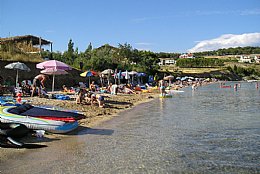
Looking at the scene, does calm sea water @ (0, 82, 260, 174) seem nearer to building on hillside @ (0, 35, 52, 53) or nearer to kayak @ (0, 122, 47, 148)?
kayak @ (0, 122, 47, 148)

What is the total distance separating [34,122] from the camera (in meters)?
8.15

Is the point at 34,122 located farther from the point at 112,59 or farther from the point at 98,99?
the point at 112,59

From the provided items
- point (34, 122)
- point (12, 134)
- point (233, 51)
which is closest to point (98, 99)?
point (34, 122)

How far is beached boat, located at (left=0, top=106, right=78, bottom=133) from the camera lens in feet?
26.2

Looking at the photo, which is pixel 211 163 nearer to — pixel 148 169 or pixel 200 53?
pixel 148 169

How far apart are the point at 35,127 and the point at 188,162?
429cm

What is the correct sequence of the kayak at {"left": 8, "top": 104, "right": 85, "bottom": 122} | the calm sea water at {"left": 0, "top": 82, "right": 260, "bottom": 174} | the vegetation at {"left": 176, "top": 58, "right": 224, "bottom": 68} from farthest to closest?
the vegetation at {"left": 176, "top": 58, "right": 224, "bottom": 68}
the kayak at {"left": 8, "top": 104, "right": 85, "bottom": 122}
the calm sea water at {"left": 0, "top": 82, "right": 260, "bottom": 174}

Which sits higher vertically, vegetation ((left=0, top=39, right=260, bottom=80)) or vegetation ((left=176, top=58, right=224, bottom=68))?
vegetation ((left=176, top=58, right=224, bottom=68))

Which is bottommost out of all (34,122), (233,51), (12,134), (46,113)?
(12,134)

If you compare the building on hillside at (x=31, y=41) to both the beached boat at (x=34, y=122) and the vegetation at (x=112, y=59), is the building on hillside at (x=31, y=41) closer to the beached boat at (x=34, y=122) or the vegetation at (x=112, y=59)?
the vegetation at (x=112, y=59)

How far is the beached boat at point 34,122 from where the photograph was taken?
7988 millimetres

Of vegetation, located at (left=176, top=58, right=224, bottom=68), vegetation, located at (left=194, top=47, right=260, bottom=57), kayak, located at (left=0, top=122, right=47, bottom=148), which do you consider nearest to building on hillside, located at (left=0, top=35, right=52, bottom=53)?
kayak, located at (left=0, top=122, right=47, bottom=148)

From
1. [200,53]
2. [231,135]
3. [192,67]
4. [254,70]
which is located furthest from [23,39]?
[200,53]

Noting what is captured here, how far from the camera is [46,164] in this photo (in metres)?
6.15
